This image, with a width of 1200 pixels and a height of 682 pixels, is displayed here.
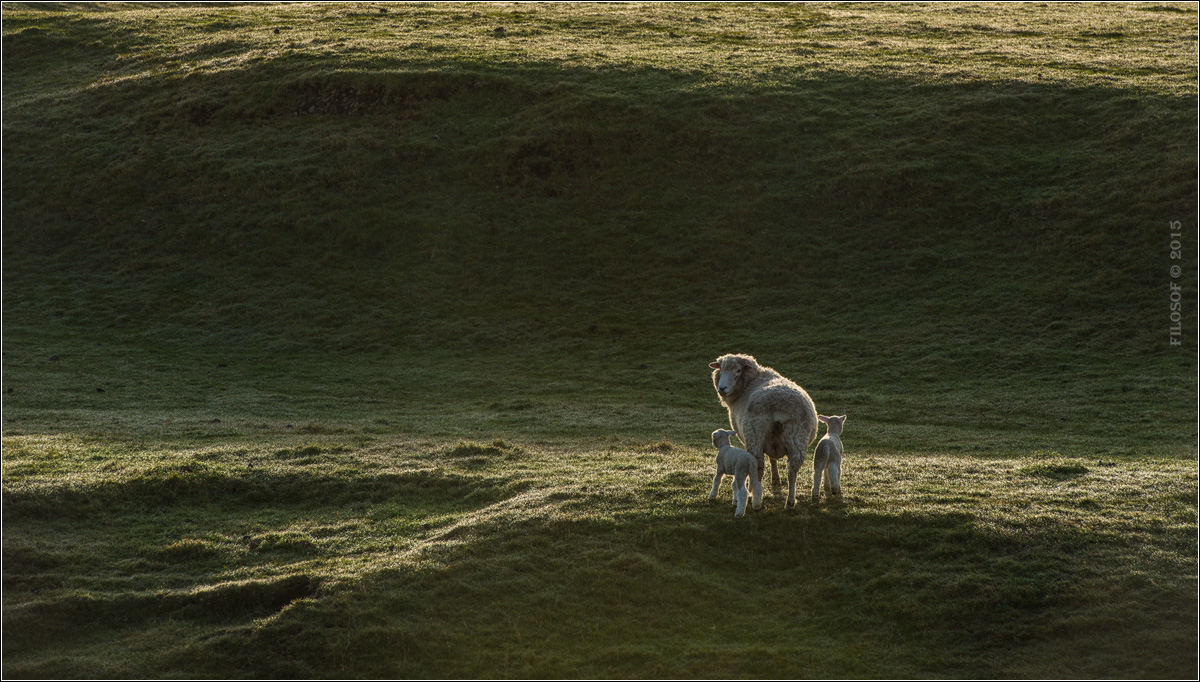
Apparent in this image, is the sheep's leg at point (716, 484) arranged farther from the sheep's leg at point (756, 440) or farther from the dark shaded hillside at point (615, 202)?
the dark shaded hillside at point (615, 202)

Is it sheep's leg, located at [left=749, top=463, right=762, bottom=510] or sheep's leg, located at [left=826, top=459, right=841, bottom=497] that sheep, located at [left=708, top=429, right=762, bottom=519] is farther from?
sheep's leg, located at [left=826, top=459, right=841, bottom=497]

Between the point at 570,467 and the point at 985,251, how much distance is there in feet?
70.9

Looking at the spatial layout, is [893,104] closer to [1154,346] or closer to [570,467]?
[1154,346]

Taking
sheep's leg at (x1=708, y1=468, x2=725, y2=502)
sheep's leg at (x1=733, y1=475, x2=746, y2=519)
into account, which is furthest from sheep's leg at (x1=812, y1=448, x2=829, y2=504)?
sheep's leg at (x1=708, y1=468, x2=725, y2=502)

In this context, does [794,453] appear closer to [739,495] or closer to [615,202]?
[739,495]

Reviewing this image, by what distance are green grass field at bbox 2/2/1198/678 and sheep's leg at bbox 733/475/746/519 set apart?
0.16 meters

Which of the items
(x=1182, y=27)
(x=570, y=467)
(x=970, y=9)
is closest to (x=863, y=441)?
(x=570, y=467)

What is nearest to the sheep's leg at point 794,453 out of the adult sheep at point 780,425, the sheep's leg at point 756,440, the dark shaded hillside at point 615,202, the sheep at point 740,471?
the adult sheep at point 780,425

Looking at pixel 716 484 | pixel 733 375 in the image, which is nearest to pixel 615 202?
pixel 733 375

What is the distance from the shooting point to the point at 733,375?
15.3 metres

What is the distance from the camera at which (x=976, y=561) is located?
13.1m

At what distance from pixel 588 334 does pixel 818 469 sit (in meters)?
18.5

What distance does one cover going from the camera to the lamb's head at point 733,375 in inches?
599

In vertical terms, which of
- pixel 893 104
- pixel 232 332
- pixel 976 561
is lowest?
pixel 976 561
